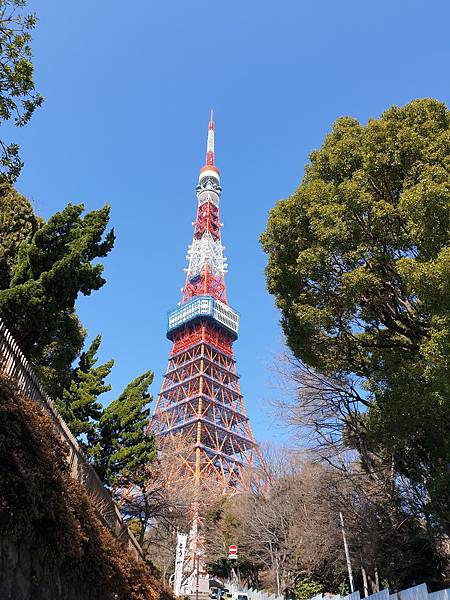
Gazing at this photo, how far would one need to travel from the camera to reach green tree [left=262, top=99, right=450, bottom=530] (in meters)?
6.38

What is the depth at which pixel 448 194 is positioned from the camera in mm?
6160

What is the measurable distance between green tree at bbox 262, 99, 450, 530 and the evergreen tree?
19.9 feet

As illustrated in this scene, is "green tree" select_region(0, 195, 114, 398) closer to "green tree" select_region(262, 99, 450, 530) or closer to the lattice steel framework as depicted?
"green tree" select_region(262, 99, 450, 530)

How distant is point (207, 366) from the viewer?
50000 mm

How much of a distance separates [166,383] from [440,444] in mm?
44999

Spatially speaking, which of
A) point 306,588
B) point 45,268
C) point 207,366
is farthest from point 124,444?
point 207,366

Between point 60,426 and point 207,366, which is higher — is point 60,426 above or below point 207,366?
below

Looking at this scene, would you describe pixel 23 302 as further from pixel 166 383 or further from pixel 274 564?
pixel 166 383

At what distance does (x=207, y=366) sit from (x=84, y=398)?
38.7 metres

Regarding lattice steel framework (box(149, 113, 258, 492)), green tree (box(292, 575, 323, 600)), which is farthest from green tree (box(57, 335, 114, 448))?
lattice steel framework (box(149, 113, 258, 492))

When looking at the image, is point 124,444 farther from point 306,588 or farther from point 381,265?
point 306,588

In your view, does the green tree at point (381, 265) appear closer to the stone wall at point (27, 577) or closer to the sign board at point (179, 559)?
the stone wall at point (27, 577)

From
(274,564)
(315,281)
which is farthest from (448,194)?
(274,564)

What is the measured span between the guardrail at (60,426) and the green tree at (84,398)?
280 centimetres
